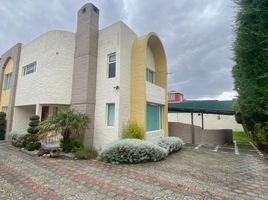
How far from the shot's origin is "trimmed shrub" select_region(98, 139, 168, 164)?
7.45 metres

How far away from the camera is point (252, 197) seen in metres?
4.21

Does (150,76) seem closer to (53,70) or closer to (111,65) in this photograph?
(111,65)

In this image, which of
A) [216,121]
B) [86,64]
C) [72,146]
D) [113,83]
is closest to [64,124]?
[72,146]

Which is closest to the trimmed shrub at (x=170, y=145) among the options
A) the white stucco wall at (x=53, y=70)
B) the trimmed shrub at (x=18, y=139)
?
the white stucco wall at (x=53, y=70)

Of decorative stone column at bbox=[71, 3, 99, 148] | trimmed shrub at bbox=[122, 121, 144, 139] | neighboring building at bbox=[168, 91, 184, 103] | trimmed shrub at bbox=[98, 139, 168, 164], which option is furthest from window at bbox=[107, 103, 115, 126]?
neighboring building at bbox=[168, 91, 184, 103]

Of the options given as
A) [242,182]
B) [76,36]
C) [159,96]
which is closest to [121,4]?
[76,36]

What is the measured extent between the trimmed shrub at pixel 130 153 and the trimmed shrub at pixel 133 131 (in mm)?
1464

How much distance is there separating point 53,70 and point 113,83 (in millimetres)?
4908

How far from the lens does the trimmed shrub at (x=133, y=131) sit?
9.47 meters

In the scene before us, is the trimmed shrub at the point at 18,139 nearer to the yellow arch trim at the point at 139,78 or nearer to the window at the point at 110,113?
the window at the point at 110,113

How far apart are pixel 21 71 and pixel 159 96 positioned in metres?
12.8

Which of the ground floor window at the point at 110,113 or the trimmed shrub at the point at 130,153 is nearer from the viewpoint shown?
the trimmed shrub at the point at 130,153

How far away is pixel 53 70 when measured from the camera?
11.4 metres

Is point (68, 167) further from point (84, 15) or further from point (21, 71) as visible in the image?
point (21, 71)
